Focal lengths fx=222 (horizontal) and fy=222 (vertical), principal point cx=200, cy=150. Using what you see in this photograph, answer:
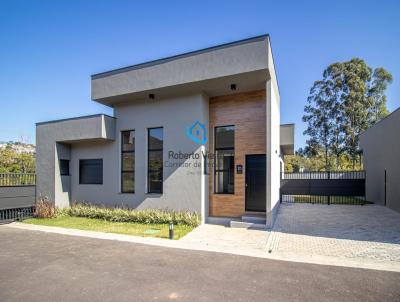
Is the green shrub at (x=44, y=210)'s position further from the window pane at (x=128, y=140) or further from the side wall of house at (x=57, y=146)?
the window pane at (x=128, y=140)

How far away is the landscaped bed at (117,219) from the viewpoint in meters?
7.99

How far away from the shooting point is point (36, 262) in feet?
16.9

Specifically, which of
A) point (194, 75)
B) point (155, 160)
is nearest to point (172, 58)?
point (194, 75)

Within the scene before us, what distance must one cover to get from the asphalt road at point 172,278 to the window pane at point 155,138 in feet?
16.2

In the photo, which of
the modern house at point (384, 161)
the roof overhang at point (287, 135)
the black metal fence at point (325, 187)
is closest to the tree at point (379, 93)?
the modern house at point (384, 161)

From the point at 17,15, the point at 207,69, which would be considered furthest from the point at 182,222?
the point at 17,15

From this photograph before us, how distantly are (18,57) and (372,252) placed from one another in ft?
48.1

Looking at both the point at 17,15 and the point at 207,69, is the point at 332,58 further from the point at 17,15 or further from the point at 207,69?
the point at 17,15

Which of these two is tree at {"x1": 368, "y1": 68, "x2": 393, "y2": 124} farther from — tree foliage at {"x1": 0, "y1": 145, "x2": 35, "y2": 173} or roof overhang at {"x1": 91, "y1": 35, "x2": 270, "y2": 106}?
tree foliage at {"x1": 0, "y1": 145, "x2": 35, "y2": 173}

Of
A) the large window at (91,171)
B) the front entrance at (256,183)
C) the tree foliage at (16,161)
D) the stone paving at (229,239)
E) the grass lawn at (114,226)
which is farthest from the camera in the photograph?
Result: the tree foliage at (16,161)

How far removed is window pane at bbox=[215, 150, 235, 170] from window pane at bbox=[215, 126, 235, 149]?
0.85ft

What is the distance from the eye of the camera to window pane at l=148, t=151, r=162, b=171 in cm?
985

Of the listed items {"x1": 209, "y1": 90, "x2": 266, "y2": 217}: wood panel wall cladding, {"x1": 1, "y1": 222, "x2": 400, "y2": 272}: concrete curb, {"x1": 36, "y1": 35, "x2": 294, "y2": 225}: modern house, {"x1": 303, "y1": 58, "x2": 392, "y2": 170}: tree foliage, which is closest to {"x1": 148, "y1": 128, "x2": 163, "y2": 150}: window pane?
{"x1": 36, "y1": 35, "x2": 294, "y2": 225}: modern house

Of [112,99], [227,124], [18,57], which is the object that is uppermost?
A: [18,57]
